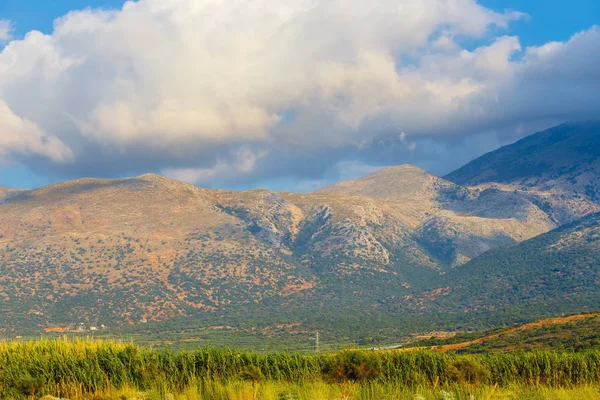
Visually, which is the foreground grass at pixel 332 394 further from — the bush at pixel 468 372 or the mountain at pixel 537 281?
the mountain at pixel 537 281

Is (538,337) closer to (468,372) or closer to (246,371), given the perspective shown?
(468,372)

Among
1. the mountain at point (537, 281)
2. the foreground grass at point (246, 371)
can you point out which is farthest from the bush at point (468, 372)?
the mountain at point (537, 281)

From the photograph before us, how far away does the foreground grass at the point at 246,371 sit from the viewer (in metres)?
24.6

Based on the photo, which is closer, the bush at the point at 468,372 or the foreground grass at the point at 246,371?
the foreground grass at the point at 246,371

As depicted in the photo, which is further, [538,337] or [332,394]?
[538,337]

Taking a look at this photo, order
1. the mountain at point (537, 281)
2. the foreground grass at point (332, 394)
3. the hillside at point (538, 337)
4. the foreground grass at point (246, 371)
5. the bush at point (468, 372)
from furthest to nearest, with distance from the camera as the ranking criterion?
the mountain at point (537, 281) < the hillside at point (538, 337) < the bush at point (468, 372) < the foreground grass at point (246, 371) < the foreground grass at point (332, 394)

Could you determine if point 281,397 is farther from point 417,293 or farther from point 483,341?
point 417,293

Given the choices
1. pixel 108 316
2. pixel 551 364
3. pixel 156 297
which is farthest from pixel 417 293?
pixel 551 364

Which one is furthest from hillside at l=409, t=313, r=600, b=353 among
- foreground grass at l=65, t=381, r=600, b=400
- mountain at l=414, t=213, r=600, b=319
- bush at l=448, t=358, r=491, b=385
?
mountain at l=414, t=213, r=600, b=319

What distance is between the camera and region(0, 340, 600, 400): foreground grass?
2464 cm

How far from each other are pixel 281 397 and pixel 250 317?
15063 cm

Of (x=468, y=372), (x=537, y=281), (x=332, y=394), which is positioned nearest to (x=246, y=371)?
(x=332, y=394)

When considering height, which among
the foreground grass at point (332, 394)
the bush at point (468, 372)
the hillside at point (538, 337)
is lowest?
the hillside at point (538, 337)

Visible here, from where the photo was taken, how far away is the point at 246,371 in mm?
27281
